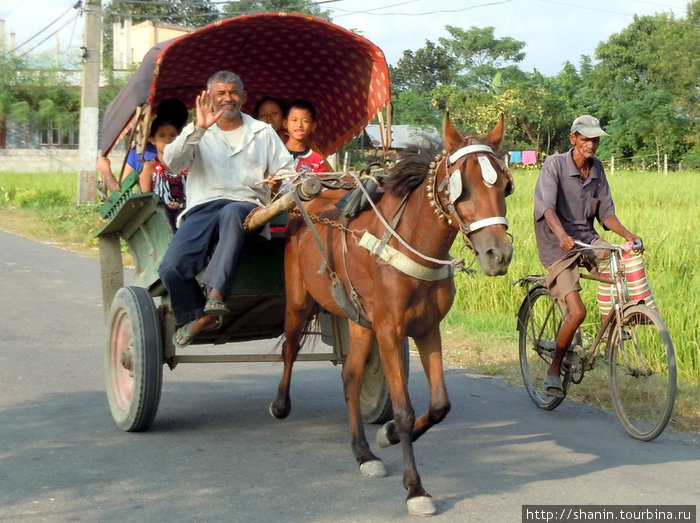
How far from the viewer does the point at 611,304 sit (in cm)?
657

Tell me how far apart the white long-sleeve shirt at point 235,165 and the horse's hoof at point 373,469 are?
182 centimetres

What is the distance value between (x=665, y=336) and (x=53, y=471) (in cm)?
365

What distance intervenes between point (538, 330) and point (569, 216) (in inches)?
40.6

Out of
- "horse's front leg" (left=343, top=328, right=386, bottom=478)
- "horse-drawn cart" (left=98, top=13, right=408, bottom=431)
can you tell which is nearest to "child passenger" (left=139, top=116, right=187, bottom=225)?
"horse-drawn cart" (left=98, top=13, right=408, bottom=431)

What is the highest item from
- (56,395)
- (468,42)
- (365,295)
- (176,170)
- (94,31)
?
(468,42)

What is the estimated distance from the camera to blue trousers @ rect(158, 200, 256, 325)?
18.4 feet

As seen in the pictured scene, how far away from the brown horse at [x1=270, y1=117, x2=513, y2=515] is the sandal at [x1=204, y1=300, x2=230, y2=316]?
0.54 metres

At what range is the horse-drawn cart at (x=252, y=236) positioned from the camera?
6000mm

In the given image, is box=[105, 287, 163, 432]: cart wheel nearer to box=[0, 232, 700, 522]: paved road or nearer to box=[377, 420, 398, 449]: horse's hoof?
box=[0, 232, 700, 522]: paved road

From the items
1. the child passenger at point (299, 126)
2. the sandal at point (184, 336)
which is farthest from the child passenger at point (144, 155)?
the sandal at point (184, 336)

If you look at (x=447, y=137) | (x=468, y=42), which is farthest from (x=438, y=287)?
(x=468, y=42)

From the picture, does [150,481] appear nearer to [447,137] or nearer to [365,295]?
[365,295]

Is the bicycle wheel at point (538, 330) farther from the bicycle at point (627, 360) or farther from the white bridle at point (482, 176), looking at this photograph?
the white bridle at point (482, 176)

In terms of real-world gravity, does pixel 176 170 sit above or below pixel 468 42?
below
